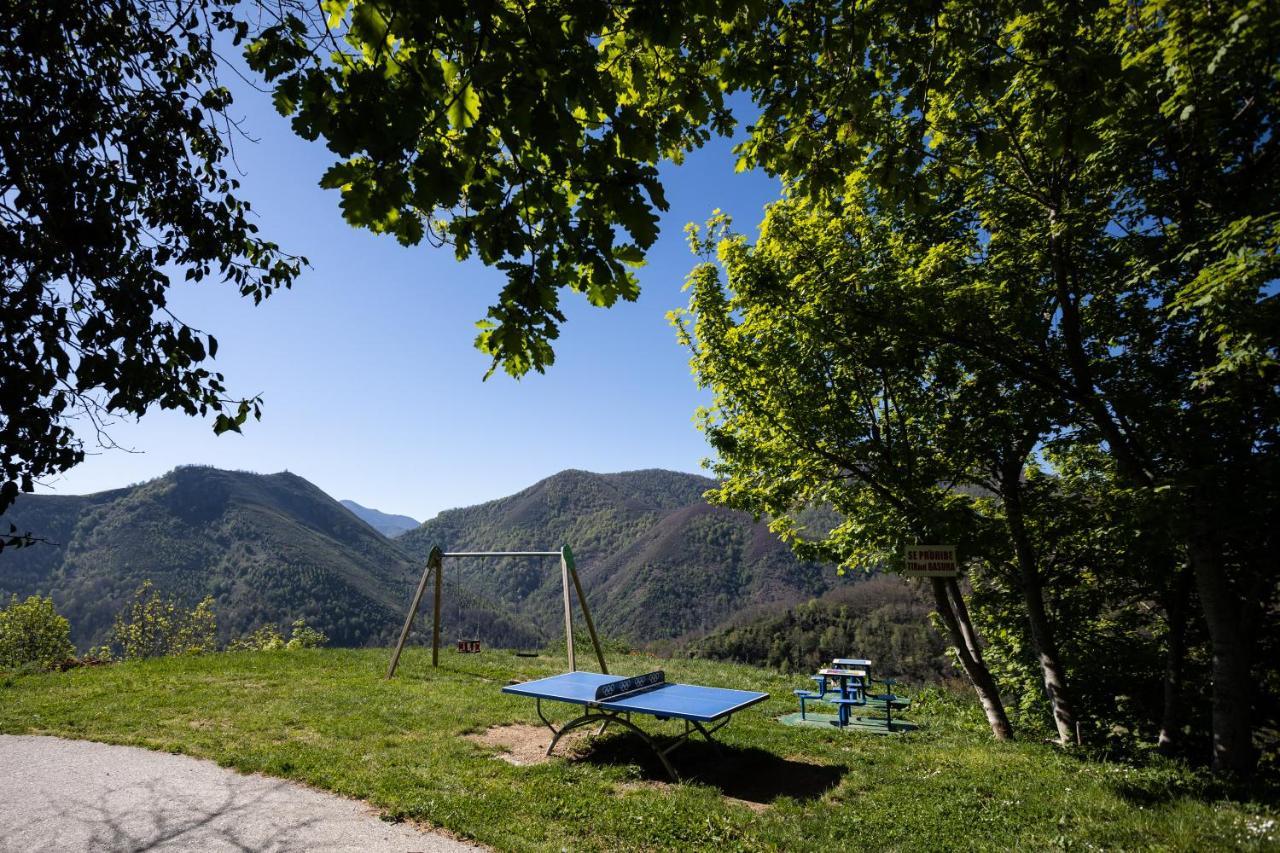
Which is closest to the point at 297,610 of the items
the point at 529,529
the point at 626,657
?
the point at 529,529

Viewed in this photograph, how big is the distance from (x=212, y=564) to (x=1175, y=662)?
543ft

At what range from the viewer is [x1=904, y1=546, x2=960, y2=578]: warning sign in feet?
24.8

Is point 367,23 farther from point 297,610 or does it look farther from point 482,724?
point 297,610

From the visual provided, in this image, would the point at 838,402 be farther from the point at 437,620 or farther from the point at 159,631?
the point at 159,631

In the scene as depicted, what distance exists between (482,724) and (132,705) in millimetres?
5358

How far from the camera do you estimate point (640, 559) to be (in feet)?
425

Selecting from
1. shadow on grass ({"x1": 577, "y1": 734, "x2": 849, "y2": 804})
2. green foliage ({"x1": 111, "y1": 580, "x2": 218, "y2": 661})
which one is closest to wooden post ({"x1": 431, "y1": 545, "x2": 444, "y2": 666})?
shadow on grass ({"x1": 577, "y1": 734, "x2": 849, "y2": 804})

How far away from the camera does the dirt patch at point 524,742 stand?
7.02 m

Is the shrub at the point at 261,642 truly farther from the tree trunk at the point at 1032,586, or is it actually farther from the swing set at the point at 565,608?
the tree trunk at the point at 1032,586

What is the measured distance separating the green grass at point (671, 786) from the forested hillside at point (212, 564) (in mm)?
78156

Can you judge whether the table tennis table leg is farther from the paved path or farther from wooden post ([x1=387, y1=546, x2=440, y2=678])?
wooden post ([x1=387, y1=546, x2=440, y2=678])

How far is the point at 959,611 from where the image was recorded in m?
8.98

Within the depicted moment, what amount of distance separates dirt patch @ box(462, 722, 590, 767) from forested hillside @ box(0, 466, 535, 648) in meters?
79.3

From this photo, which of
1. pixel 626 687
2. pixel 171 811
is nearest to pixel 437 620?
pixel 626 687
